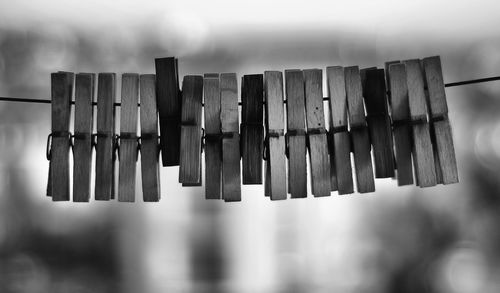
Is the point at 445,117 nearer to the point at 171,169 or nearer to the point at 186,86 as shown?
the point at 186,86

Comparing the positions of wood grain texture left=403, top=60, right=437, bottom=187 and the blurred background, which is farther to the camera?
the blurred background

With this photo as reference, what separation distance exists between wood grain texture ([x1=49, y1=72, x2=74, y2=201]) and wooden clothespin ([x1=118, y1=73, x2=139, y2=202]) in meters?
0.11

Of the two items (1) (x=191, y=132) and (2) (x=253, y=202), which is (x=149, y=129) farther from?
(2) (x=253, y=202)

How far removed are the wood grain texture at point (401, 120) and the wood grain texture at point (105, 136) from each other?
1.88ft

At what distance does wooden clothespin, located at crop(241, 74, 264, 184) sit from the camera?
3.44 feet

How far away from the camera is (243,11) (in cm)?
240

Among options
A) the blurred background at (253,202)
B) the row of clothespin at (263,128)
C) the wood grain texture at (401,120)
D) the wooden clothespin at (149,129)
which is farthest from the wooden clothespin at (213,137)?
the blurred background at (253,202)

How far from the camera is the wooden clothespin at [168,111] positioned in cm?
106

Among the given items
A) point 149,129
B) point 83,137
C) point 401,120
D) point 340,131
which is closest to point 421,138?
point 401,120

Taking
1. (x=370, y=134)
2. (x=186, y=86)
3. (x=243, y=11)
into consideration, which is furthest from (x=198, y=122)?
(x=243, y=11)

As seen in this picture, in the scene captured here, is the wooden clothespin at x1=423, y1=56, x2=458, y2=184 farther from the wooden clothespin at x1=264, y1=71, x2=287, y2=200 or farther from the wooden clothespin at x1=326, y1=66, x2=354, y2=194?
the wooden clothespin at x1=264, y1=71, x2=287, y2=200

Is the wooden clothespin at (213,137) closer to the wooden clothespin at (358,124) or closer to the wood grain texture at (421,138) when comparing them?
the wooden clothespin at (358,124)

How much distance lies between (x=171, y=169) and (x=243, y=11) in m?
0.85

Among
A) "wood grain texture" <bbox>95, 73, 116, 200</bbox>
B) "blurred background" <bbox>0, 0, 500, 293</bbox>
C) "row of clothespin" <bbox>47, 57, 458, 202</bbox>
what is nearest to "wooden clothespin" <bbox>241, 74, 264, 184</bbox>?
"row of clothespin" <bbox>47, 57, 458, 202</bbox>
